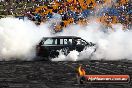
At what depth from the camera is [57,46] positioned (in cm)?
2602

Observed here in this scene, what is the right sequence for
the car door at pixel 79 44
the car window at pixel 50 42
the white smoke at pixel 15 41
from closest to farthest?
1. the car window at pixel 50 42
2. the car door at pixel 79 44
3. the white smoke at pixel 15 41

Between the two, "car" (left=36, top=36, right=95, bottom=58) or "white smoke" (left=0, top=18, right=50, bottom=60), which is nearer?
"car" (left=36, top=36, right=95, bottom=58)

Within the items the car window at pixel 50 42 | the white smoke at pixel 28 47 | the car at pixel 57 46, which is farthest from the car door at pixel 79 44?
the car window at pixel 50 42

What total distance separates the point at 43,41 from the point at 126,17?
30.7 meters

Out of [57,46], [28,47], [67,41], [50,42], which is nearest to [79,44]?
[67,41]

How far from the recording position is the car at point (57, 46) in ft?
84.4

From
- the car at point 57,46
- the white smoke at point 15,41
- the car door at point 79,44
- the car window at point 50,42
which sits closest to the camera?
the car at point 57,46

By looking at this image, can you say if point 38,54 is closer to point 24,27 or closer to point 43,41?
point 43,41

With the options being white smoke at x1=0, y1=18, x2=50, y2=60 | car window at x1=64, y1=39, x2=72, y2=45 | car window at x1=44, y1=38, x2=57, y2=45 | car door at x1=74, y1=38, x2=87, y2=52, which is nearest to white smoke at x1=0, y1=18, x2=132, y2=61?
white smoke at x1=0, y1=18, x2=50, y2=60

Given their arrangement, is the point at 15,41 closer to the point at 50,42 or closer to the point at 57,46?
the point at 50,42

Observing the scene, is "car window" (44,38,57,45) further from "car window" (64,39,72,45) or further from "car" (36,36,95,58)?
"car window" (64,39,72,45)

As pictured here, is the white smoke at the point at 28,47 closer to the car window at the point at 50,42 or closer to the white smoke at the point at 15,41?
the white smoke at the point at 15,41

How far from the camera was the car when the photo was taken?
84.4ft

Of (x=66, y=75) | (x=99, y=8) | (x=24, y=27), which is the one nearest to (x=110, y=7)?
(x=99, y=8)
